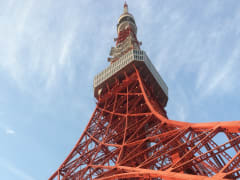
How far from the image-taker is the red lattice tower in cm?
1040

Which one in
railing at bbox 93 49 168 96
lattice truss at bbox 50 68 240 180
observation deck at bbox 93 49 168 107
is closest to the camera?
lattice truss at bbox 50 68 240 180

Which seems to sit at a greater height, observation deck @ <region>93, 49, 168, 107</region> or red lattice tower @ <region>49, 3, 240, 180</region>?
observation deck @ <region>93, 49, 168, 107</region>

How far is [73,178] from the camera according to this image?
15.0m

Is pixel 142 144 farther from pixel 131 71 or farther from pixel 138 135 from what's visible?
pixel 131 71

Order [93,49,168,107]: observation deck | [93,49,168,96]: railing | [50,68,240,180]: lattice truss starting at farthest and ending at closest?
1. [93,49,168,96]: railing
2. [93,49,168,107]: observation deck
3. [50,68,240,180]: lattice truss

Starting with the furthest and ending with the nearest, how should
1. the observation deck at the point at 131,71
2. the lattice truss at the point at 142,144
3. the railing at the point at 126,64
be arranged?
the railing at the point at 126,64 → the observation deck at the point at 131,71 → the lattice truss at the point at 142,144

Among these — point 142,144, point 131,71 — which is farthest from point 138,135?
point 131,71

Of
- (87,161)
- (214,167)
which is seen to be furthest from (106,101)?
(214,167)

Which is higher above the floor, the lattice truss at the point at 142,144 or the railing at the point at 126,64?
the railing at the point at 126,64

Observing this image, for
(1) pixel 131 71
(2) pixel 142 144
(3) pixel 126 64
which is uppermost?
(3) pixel 126 64

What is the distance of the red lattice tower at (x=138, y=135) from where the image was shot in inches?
409

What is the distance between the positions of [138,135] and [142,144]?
2.13 m

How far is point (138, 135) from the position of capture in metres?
17.6

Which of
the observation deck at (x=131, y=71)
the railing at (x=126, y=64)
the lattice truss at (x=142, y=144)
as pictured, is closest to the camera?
the lattice truss at (x=142, y=144)
